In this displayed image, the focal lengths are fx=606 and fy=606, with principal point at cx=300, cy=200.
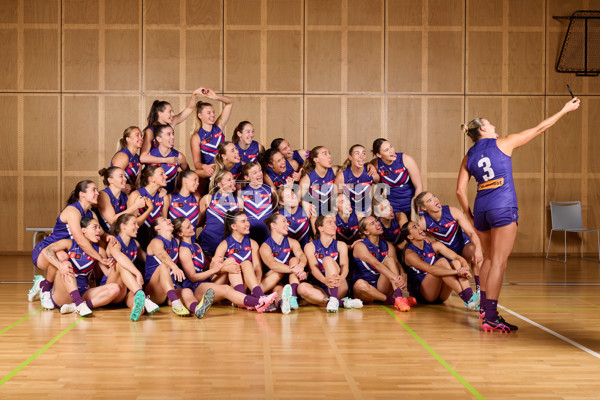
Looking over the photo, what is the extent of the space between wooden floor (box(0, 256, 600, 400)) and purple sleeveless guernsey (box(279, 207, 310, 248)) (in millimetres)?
1013

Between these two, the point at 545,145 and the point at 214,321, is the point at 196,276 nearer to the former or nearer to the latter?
the point at 214,321

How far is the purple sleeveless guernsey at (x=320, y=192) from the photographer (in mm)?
6414

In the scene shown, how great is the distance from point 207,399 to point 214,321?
77.1 inches

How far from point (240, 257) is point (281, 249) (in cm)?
40

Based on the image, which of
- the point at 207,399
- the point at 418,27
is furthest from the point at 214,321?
the point at 418,27

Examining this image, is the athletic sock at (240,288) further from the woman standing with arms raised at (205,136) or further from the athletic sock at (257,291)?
the woman standing with arms raised at (205,136)

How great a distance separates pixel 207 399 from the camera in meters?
3.07

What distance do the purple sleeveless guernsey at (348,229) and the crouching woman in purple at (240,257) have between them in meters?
0.97

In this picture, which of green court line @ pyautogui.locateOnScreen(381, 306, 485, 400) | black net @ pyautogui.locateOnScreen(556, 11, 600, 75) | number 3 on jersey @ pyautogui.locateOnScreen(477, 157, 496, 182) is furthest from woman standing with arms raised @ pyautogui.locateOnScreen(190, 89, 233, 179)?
black net @ pyautogui.locateOnScreen(556, 11, 600, 75)

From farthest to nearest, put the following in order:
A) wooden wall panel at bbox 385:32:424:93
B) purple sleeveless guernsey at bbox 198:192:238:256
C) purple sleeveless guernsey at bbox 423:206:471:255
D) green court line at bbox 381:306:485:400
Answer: wooden wall panel at bbox 385:32:424:93
purple sleeveless guernsey at bbox 198:192:238:256
purple sleeveless guernsey at bbox 423:206:471:255
green court line at bbox 381:306:485:400

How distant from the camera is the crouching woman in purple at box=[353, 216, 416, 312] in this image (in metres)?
5.70

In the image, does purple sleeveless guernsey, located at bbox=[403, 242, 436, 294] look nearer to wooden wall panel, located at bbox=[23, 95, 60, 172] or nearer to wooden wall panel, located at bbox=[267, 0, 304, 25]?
wooden wall panel, located at bbox=[267, 0, 304, 25]

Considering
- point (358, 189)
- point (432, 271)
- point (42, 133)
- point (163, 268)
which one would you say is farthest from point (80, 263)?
point (42, 133)

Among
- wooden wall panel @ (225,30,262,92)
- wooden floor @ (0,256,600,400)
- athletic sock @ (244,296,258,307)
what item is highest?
wooden wall panel @ (225,30,262,92)
